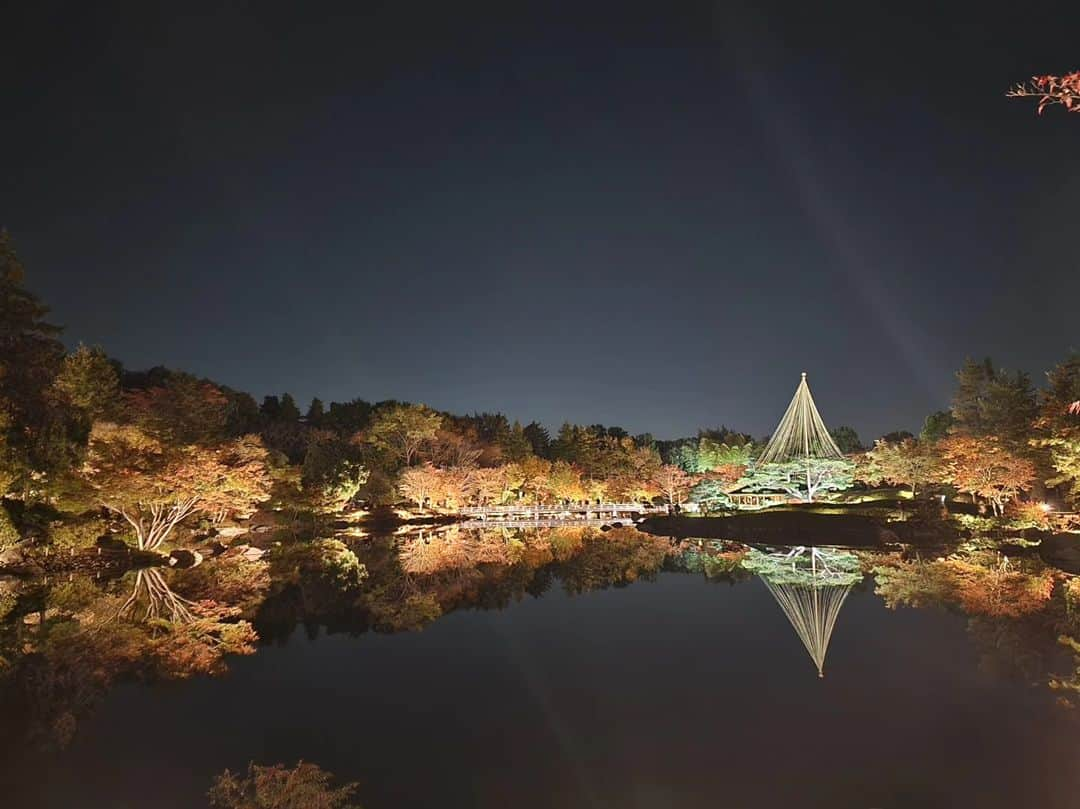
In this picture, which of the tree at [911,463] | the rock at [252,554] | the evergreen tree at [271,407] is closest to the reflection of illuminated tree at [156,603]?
the rock at [252,554]

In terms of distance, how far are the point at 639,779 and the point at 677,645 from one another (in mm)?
6199

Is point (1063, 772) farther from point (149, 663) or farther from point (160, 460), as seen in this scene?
point (160, 460)

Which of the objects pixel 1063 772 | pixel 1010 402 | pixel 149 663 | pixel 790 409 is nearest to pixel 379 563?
pixel 149 663

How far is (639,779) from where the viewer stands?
261 inches

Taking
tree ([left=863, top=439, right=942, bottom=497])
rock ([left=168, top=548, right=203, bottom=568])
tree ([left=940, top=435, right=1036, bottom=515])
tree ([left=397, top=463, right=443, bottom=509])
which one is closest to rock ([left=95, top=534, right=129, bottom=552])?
rock ([left=168, top=548, right=203, bottom=568])

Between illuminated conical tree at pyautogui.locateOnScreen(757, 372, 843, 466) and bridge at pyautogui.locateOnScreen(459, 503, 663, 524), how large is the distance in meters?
11.4

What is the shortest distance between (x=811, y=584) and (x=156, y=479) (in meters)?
22.7

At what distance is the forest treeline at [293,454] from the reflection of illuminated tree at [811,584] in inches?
339

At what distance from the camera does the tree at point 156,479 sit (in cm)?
2103

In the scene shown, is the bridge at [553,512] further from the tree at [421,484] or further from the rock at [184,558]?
the rock at [184,558]

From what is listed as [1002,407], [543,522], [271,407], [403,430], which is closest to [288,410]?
[271,407]

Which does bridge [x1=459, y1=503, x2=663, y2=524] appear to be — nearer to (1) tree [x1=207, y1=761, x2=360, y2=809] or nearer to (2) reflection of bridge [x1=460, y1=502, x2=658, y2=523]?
(2) reflection of bridge [x1=460, y1=502, x2=658, y2=523]

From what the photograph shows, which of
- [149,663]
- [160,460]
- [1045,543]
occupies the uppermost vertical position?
[160,460]

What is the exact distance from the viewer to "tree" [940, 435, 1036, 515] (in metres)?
28.4
